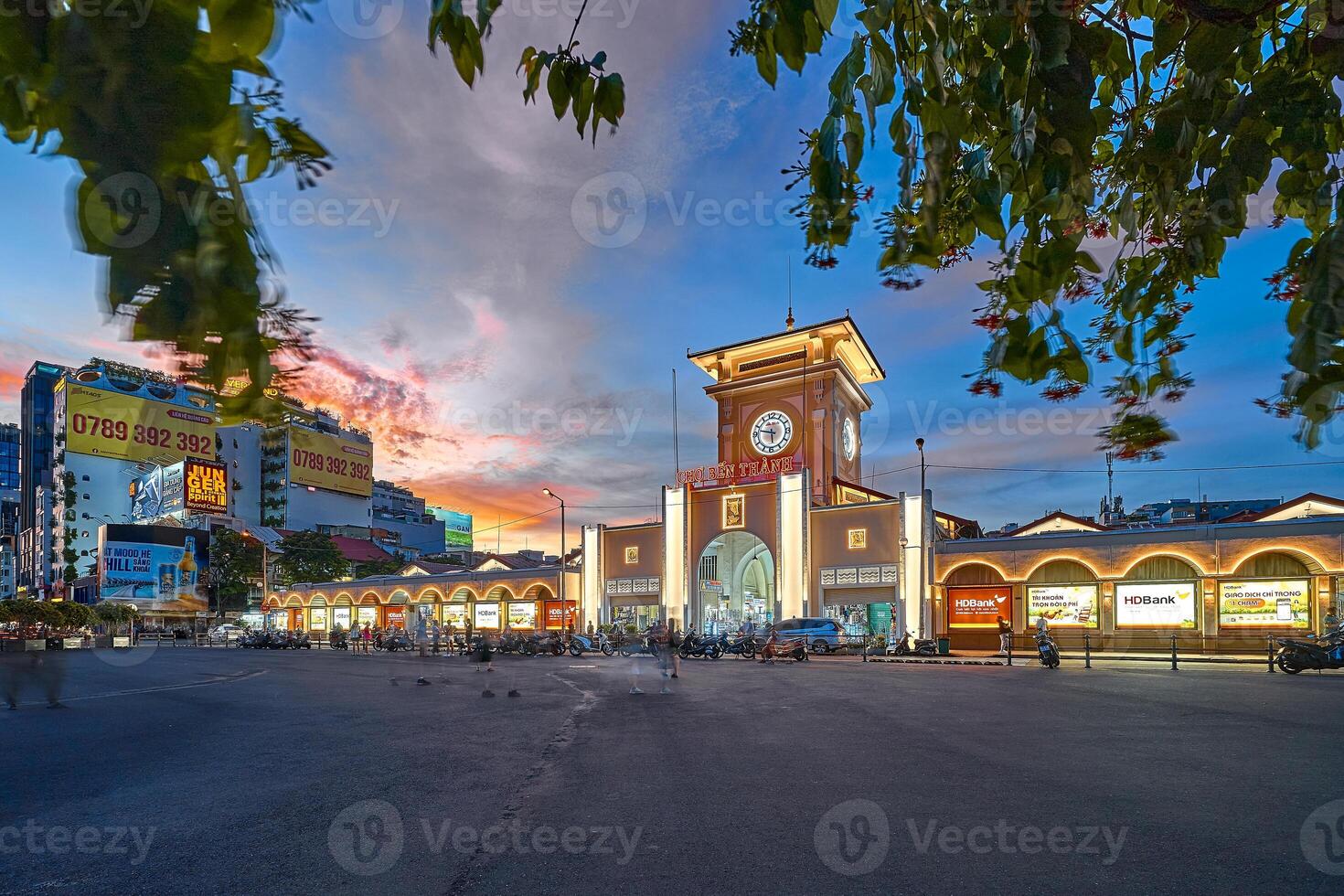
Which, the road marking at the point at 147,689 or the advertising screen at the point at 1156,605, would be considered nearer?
the road marking at the point at 147,689

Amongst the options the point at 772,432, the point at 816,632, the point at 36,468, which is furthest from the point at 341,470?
the point at 816,632

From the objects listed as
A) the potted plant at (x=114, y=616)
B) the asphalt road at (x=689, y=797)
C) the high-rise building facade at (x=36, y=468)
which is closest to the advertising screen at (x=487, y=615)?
the potted plant at (x=114, y=616)

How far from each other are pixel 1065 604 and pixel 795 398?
1837cm

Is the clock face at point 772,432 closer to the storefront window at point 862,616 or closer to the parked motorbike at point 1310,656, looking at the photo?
the storefront window at point 862,616

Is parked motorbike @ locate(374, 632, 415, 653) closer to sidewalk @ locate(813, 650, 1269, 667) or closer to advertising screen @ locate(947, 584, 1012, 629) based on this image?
sidewalk @ locate(813, 650, 1269, 667)

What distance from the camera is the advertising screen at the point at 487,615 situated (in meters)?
48.4

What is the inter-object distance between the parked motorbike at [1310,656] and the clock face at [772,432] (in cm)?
2716

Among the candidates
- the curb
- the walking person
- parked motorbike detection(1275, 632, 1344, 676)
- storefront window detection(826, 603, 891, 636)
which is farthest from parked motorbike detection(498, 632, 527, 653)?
parked motorbike detection(1275, 632, 1344, 676)

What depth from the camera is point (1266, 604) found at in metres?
26.6

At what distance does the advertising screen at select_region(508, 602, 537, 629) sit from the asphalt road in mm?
33856

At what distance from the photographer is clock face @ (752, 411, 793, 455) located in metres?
44.1

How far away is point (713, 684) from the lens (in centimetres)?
1702

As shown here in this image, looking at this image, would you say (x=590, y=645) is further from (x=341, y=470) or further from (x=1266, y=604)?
(x=341, y=470)

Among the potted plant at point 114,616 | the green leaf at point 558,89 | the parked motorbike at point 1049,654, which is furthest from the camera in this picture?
the potted plant at point 114,616
